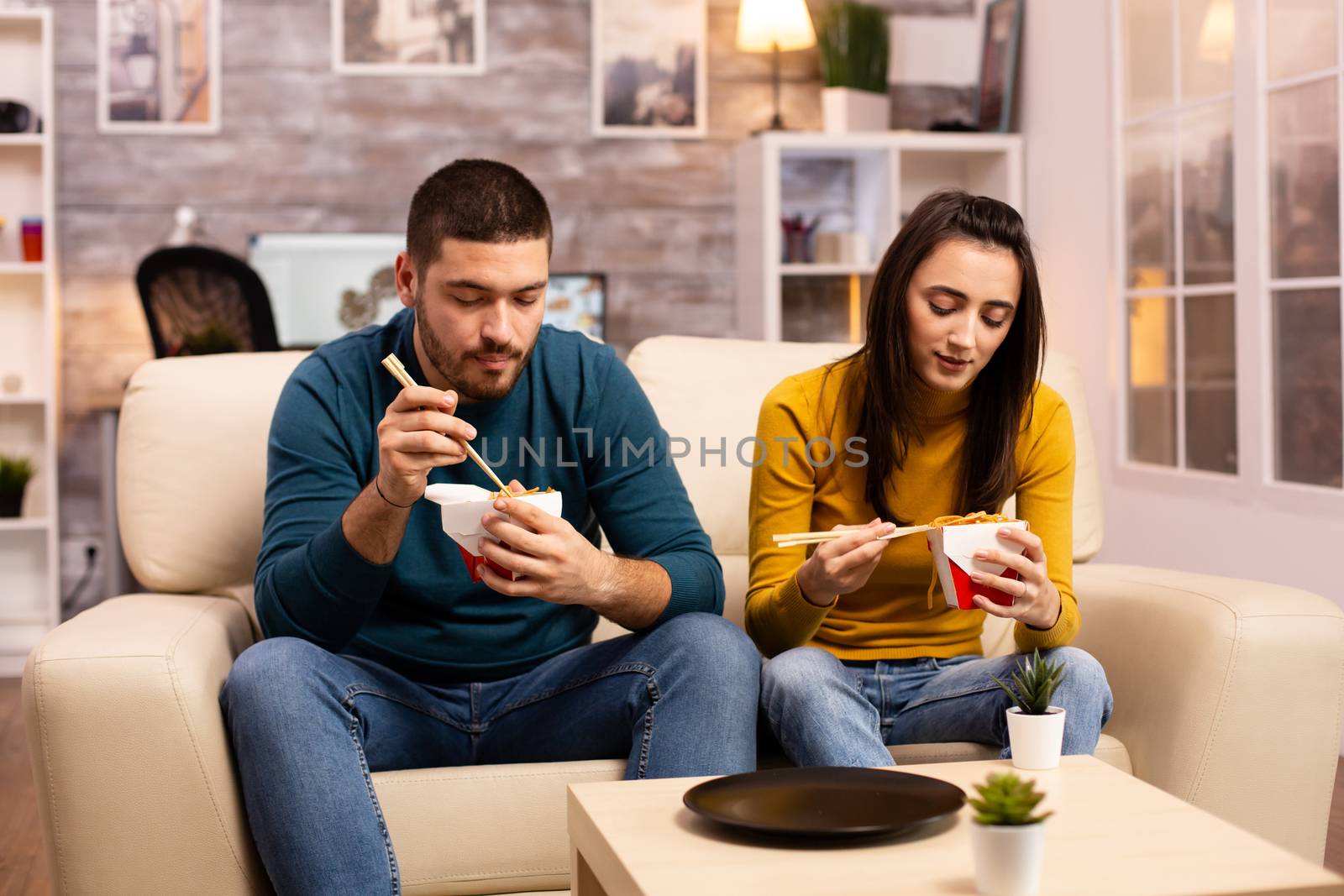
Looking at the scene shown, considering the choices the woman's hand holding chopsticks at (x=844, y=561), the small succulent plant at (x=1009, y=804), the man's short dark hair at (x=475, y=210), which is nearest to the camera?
the small succulent plant at (x=1009, y=804)

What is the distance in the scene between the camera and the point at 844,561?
163 cm

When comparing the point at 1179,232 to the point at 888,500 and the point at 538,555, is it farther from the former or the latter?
the point at 538,555

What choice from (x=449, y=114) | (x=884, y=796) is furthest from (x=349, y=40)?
(x=884, y=796)

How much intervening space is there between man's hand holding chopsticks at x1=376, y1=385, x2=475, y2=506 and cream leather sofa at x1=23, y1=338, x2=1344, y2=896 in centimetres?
33

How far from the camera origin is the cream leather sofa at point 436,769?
5.11 ft

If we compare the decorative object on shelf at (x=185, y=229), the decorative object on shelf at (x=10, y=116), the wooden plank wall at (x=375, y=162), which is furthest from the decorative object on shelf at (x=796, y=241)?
the decorative object on shelf at (x=10, y=116)

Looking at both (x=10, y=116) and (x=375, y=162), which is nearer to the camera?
(x=10, y=116)

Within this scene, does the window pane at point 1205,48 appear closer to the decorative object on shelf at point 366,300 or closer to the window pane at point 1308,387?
the window pane at point 1308,387

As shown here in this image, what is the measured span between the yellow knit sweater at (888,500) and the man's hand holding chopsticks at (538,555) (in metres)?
0.30

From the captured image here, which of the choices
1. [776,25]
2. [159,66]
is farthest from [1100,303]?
[159,66]

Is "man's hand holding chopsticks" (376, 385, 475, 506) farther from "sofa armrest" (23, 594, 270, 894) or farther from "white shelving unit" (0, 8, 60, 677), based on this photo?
"white shelving unit" (0, 8, 60, 677)

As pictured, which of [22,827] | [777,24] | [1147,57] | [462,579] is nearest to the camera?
[462,579]

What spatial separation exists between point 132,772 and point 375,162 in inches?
134

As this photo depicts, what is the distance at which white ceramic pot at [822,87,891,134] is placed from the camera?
15.0ft
